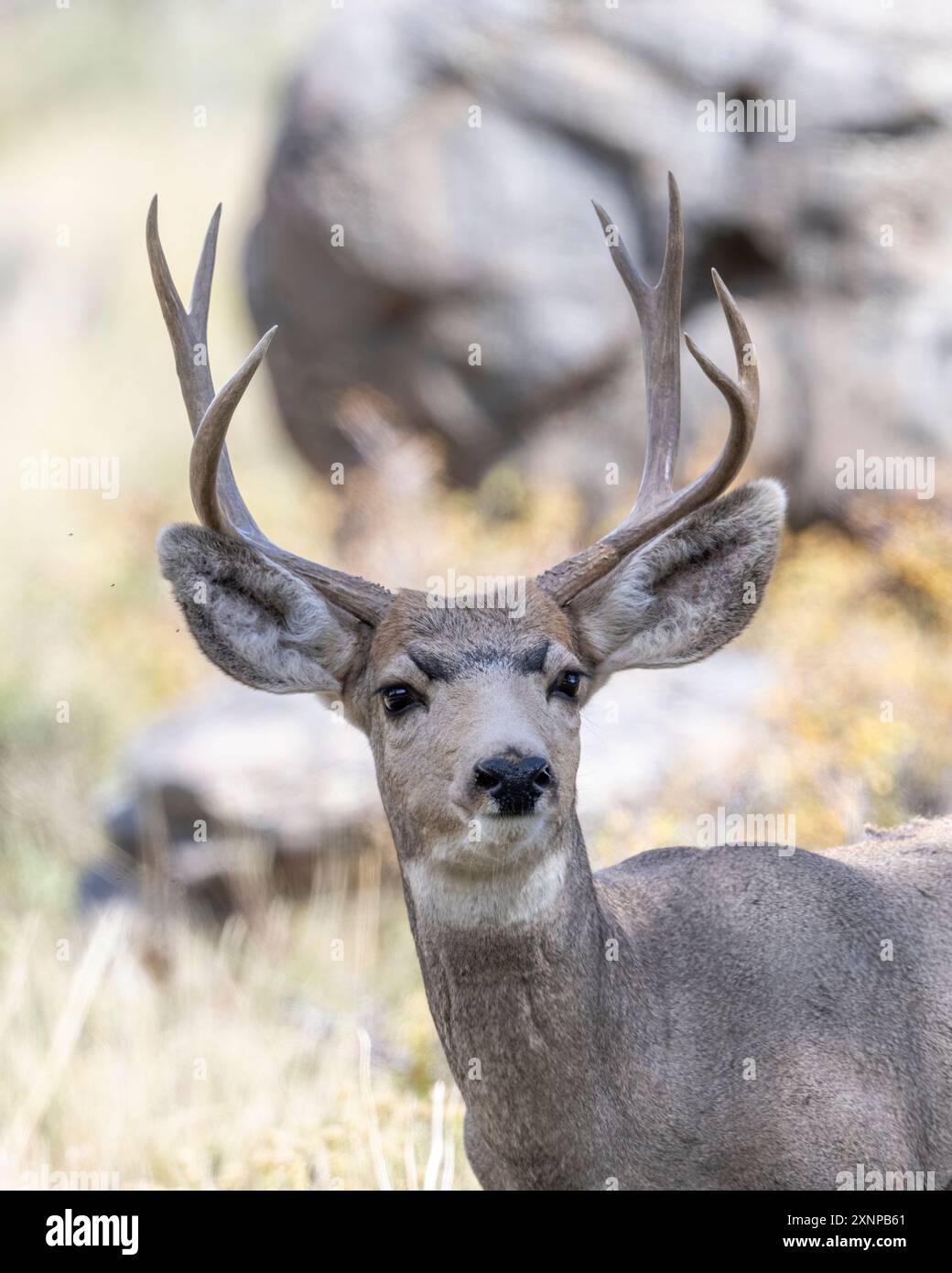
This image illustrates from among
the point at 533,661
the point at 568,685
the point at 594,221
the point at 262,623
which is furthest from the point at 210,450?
the point at 594,221

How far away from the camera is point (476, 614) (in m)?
4.54

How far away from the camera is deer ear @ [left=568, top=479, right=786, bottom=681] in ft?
15.6

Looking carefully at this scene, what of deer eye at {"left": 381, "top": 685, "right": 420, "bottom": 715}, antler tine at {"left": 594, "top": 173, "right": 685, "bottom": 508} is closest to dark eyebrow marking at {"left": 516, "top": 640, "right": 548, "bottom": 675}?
deer eye at {"left": 381, "top": 685, "right": 420, "bottom": 715}

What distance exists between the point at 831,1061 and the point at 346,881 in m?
5.27

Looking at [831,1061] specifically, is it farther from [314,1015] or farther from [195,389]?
[314,1015]

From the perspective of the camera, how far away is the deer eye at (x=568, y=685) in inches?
177

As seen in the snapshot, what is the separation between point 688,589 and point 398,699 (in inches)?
39.5

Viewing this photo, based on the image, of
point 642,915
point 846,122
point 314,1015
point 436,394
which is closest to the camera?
point 642,915

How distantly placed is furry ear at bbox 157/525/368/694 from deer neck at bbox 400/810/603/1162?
87 cm

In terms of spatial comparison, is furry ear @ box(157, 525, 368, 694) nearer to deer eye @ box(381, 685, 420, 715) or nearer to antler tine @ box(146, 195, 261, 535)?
antler tine @ box(146, 195, 261, 535)

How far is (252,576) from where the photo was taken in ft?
15.6
